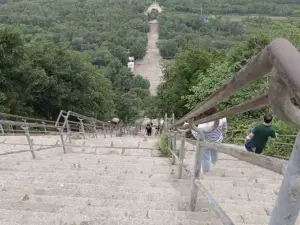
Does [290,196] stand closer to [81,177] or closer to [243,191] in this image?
[243,191]

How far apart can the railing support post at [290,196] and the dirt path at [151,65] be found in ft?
194

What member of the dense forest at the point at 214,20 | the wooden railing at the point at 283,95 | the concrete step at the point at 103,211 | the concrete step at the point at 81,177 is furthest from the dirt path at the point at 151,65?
the wooden railing at the point at 283,95

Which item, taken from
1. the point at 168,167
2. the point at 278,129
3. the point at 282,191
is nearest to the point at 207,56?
the point at 278,129

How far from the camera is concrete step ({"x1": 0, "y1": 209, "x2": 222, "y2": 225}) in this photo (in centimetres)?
290

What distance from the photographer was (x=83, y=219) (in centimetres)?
297

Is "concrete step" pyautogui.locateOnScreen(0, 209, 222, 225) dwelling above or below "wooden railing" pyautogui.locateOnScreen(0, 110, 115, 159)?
above

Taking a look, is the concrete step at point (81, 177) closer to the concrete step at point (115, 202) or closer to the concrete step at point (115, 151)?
the concrete step at point (115, 202)

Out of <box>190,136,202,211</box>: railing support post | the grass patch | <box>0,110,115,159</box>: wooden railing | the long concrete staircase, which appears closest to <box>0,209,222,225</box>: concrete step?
<box>190,136,202,211</box>: railing support post

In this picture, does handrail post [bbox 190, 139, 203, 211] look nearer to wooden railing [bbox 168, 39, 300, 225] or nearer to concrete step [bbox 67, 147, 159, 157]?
wooden railing [bbox 168, 39, 300, 225]

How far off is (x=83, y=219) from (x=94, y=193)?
2.74ft

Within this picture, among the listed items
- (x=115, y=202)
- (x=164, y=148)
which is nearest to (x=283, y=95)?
(x=115, y=202)

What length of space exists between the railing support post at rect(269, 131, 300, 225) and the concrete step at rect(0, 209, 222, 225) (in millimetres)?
1851

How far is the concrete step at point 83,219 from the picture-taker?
2904 millimetres

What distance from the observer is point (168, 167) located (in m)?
5.50
